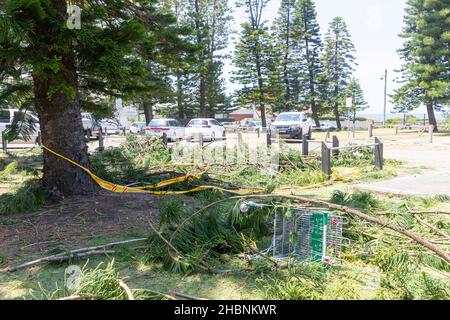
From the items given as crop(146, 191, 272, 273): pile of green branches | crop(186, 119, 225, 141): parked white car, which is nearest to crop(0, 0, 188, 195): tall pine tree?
crop(146, 191, 272, 273): pile of green branches

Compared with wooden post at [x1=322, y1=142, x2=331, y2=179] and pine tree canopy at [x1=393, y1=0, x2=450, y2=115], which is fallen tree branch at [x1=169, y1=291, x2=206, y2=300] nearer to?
wooden post at [x1=322, y1=142, x2=331, y2=179]

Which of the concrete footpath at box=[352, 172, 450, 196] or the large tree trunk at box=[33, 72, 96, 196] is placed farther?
the concrete footpath at box=[352, 172, 450, 196]

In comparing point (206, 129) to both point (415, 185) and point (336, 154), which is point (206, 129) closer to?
point (336, 154)

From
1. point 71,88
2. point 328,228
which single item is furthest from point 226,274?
point 71,88

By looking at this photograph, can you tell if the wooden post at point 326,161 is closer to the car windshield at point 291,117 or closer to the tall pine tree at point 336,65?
the car windshield at point 291,117

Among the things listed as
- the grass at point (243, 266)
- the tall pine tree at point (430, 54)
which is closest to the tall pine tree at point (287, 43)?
the tall pine tree at point (430, 54)

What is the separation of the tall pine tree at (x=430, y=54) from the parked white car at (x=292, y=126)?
1295cm

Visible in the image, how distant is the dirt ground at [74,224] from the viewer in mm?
4832

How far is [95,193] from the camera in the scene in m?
6.75

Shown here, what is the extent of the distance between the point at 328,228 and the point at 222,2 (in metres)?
43.7

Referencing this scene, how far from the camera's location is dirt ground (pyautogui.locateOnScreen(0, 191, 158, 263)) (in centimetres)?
Answer: 483

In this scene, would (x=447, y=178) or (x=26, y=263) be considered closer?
(x=26, y=263)

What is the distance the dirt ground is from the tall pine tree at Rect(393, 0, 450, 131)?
3102 cm
